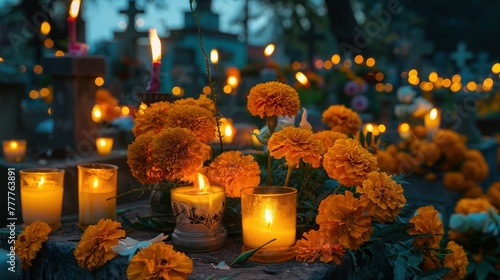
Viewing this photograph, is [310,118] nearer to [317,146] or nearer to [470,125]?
[470,125]

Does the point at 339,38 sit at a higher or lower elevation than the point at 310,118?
higher

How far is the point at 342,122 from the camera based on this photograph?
2.48m

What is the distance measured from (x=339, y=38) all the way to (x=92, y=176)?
1117cm

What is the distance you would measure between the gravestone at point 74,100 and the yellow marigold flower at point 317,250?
322cm

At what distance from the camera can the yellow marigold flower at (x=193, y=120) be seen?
1.86 m

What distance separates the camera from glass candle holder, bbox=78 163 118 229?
218 centimetres

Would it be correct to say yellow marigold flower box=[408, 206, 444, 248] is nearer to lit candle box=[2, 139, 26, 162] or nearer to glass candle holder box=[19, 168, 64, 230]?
glass candle holder box=[19, 168, 64, 230]

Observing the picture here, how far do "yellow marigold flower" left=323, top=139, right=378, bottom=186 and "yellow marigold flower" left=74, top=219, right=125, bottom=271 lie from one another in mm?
763

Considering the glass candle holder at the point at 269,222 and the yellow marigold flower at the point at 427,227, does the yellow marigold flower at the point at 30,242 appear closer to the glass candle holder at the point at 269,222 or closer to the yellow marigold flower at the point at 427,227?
the glass candle holder at the point at 269,222

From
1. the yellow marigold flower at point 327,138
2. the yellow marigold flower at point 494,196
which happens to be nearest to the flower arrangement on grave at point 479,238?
the yellow marigold flower at point 327,138

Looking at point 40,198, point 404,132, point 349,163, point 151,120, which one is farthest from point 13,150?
point 404,132

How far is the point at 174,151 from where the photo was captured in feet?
5.52

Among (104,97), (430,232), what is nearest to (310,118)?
(104,97)

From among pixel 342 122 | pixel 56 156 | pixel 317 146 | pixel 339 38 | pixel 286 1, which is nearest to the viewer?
pixel 317 146
